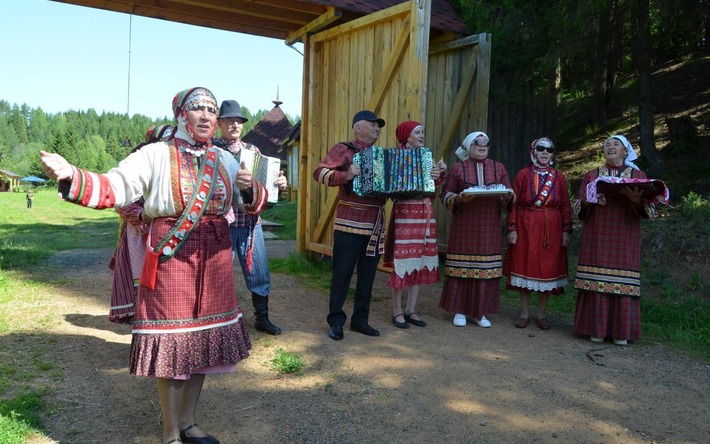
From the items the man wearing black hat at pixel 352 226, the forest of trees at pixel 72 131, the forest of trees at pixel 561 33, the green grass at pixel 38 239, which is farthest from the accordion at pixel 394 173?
the forest of trees at pixel 72 131

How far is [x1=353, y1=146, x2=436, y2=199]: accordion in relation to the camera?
4582 millimetres

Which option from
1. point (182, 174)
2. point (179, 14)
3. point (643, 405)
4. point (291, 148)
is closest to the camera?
point (182, 174)

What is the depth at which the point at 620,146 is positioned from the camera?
16.0ft

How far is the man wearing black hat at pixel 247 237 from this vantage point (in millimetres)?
4430

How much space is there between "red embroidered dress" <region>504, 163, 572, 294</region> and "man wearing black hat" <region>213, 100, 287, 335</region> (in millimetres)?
2358

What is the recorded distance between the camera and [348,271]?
4781mm

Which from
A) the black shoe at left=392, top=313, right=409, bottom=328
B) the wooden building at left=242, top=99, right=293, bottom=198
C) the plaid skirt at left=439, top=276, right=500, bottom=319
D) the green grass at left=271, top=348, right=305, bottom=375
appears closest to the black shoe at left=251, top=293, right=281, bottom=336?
the green grass at left=271, top=348, right=305, bottom=375

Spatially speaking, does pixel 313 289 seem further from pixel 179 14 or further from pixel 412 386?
pixel 179 14

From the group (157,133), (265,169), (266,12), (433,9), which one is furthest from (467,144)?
(266,12)

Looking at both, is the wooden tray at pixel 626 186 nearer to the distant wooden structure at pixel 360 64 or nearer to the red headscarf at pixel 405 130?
the red headscarf at pixel 405 130

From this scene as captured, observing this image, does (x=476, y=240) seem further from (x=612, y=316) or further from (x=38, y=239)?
(x=38, y=239)

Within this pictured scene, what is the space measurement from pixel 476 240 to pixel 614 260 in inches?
47.2

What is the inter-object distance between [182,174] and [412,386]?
210 centimetres

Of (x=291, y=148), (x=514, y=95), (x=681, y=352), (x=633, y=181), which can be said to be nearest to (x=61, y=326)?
(x=633, y=181)
